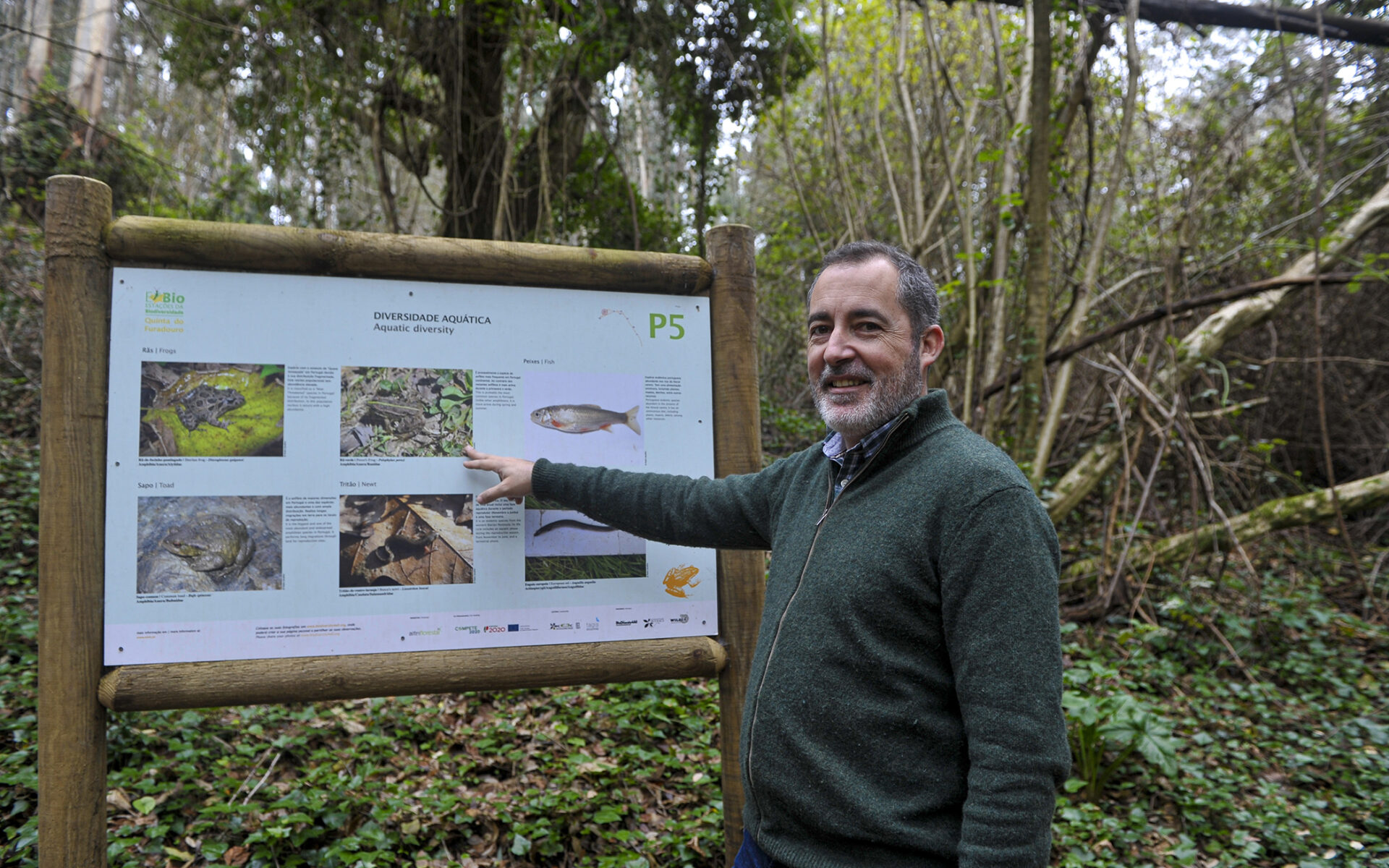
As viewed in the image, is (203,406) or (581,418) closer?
(203,406)

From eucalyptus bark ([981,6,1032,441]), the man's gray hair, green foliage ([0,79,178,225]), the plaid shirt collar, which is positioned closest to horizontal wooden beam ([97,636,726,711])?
the plaid shirt collar

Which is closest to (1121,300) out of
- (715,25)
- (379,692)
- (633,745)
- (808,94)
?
(808,94)

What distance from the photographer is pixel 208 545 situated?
2.06 meters

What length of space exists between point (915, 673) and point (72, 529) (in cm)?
191

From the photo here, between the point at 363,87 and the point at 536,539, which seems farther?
the point at 363,87

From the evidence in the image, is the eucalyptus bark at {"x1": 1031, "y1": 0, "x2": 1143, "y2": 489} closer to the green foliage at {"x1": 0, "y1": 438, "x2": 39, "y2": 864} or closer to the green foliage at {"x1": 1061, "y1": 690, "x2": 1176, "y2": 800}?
the green foliage at {"x1": 1061, "y1": 690, "x2": 1176, "y2": 800}

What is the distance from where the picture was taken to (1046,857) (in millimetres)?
1480

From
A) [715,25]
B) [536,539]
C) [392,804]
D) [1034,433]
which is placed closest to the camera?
[536,539]

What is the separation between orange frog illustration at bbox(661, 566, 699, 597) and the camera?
242cm

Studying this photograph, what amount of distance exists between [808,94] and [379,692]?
7.18 metres

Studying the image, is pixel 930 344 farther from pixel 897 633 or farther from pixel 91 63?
pixel 91 63

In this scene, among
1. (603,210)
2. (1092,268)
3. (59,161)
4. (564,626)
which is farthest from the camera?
(59,161)

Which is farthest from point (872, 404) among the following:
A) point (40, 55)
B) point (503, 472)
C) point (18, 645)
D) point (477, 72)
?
point (40, 55)

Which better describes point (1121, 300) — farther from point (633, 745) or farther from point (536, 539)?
point (536, 539)
